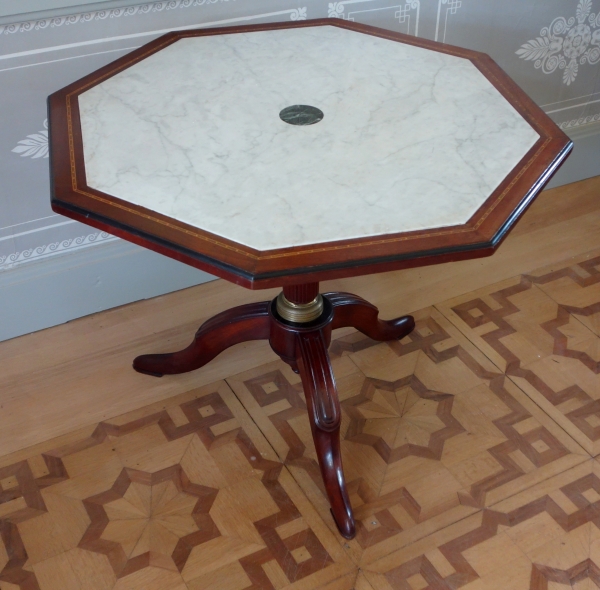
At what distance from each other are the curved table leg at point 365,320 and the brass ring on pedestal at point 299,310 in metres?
0.15

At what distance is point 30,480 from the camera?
5.56 ft

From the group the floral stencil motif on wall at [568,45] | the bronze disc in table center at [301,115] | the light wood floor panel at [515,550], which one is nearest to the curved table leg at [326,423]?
the light wood floor panel at [515,550]

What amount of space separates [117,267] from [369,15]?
3.27 ft

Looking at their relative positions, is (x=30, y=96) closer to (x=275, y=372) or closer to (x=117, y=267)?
(x=117, y=267)

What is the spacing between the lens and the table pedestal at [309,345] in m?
1.61

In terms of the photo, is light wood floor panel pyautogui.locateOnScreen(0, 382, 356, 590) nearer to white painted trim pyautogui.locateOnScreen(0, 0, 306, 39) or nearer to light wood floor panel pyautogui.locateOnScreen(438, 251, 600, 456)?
light wood floor panel pyautogui.locateOnScreen(438, 251, 600, 456)

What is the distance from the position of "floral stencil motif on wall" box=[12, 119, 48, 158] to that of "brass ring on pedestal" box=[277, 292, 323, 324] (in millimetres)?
728

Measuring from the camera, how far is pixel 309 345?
1.66 metres

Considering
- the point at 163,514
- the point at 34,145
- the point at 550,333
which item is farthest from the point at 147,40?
the point at 550,333

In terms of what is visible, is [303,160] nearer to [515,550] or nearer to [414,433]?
[414,433]

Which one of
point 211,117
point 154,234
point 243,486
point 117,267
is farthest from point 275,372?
point 154,234

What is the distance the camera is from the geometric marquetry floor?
5.03ft

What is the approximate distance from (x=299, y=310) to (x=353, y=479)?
409mm

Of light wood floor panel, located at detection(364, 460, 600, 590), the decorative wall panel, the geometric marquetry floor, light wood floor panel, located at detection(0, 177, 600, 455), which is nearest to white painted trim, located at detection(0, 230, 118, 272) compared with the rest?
the decorative wall panel
